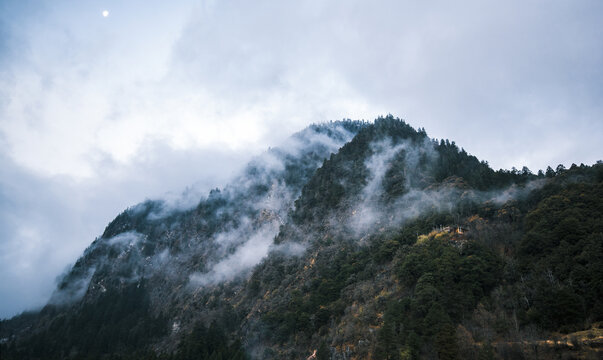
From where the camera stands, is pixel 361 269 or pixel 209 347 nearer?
pixel 361 269

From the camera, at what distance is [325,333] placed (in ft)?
185

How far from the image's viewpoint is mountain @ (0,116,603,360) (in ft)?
123

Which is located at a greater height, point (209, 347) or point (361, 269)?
point (361, 269)

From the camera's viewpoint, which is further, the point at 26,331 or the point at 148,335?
the point at 26,331

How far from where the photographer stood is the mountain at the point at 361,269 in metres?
37.6

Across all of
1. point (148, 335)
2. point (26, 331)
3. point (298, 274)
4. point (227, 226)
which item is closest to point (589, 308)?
point (298, 274)

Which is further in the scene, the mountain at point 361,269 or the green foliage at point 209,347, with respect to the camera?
the green foliage at point 209,347

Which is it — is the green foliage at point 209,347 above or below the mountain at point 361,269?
below

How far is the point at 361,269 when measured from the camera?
218 ft

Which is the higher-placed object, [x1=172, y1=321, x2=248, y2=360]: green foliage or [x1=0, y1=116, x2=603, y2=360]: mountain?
[x1=0, y1=116, x2=603, y2=360]: mountain

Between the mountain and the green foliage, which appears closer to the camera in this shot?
the mountain

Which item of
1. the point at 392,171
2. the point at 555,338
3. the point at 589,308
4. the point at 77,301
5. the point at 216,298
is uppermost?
the point at 392,171

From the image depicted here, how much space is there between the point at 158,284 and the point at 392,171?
347 ft

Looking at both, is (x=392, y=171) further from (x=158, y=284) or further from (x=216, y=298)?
(x=158, y=284)
